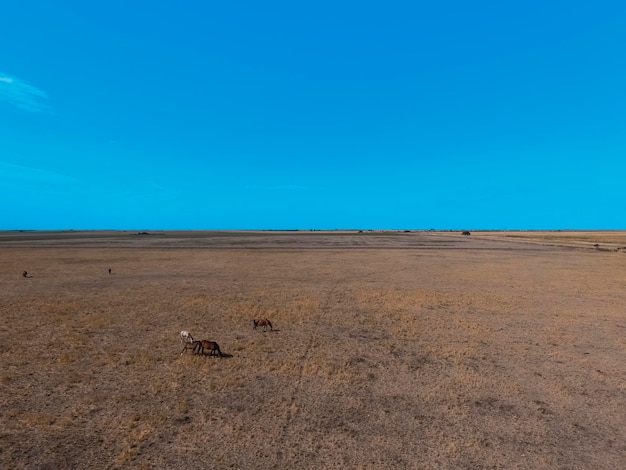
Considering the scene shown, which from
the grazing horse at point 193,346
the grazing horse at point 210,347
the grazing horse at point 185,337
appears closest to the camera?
the grazing horse at point 210,347

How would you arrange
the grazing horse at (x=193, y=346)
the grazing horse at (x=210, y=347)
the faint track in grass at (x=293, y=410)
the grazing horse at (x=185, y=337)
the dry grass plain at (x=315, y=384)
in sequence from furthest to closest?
1. the grazing horse at (x=185, y=337)
2. the grazing horse at (x=193, y=346)
3. the grazing horse at (x=210, y=347)
4. the dry grass plain at (x=315, y=384)
5. the faint track in grass at (x=293, y=410)

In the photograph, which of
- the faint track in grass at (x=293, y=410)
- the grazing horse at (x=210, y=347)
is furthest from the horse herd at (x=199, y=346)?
the faint track in grass at (x=293, y=410)

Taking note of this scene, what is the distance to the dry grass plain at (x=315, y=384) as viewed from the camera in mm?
6660

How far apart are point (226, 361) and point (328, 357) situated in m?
2.80

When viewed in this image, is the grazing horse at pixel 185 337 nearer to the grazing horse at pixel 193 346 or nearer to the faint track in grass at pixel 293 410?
the grazing horse at pixel 193 346

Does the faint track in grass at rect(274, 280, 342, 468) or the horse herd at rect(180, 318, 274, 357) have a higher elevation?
the horse herd at rect(180, 318, 274, 357)

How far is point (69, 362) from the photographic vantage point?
10.8 metres

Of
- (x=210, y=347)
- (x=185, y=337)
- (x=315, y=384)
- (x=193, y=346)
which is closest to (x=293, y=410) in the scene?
(x=315, y=384)

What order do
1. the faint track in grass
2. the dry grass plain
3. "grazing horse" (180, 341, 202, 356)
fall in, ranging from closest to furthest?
the faint track in grass → the dry grass plain → "grazing horse" (180, 341, 202, 356)

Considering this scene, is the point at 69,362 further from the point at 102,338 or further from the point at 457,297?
the point at 457,297

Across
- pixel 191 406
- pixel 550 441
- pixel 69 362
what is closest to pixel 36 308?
pixel 69 362

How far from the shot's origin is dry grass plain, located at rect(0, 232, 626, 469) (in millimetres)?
6660

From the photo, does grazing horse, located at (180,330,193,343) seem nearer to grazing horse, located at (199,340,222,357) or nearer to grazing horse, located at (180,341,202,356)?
grazing horse, located at (180,341,202,356)

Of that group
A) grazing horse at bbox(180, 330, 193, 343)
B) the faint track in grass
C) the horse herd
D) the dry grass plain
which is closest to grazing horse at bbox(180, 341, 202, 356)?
the horse herd
